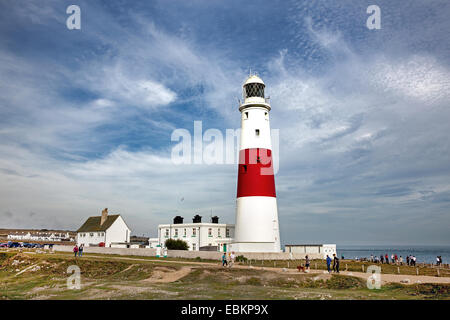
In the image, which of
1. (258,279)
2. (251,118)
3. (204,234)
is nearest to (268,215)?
(251,118)

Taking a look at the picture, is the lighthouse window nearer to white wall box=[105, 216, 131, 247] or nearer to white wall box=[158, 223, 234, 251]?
white wall box=[158, 223, 234, 251]

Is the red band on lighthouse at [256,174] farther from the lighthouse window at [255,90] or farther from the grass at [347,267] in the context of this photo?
the grass at [347,267]

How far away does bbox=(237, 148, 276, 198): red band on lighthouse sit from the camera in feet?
127

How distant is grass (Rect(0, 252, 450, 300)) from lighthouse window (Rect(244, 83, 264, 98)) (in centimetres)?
2207

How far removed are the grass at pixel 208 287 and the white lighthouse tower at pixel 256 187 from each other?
35.8 feet

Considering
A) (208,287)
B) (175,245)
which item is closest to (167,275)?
(208,287)

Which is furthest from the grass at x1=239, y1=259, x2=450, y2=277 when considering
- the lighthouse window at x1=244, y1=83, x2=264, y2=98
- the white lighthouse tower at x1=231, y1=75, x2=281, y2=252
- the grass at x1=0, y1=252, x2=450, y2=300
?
the lighthouse window at x1=244, y1=83, x2=264, y2=98

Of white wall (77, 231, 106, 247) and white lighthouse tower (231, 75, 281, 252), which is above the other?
white lighthouse tower (231, 75, 281, 252)

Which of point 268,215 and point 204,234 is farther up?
point 268,215

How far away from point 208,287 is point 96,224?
53334 mm

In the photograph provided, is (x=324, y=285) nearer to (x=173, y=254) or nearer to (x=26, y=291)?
(x=26, y=291)

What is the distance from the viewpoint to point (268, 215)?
127 ft

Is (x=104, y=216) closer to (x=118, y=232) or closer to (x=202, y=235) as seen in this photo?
(x=118, y=232)
